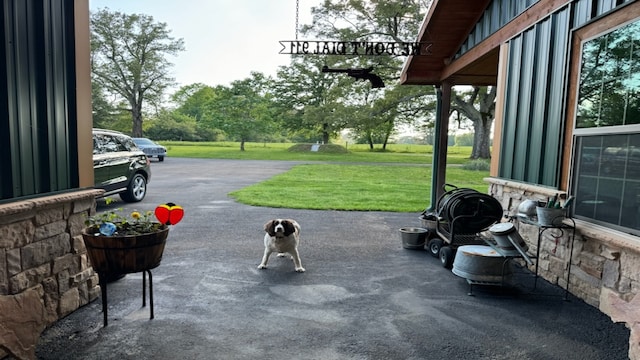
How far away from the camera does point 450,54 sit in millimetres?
7332

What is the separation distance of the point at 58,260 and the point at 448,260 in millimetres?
3986

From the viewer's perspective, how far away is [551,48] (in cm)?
433

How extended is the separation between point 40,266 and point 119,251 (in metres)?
0.71

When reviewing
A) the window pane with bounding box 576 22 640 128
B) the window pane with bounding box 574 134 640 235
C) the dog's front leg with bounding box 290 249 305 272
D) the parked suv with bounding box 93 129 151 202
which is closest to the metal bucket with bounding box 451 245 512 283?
the window pane with bounding box 574 134 640 235

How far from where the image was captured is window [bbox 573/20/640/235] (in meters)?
3.26

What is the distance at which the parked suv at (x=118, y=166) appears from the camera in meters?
7.75

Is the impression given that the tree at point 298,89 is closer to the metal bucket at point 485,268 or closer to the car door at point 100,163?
the car door at point 100,163

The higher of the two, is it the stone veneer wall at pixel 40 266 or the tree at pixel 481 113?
the tree at pixel 481 113

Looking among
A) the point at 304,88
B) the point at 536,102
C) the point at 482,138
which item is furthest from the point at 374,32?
the point at 536,102

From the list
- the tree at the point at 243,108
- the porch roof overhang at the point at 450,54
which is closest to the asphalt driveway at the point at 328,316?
the porch roof overhang at the point at 450,54

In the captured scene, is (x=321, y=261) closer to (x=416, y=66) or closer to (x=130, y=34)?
(x=416, y=66)

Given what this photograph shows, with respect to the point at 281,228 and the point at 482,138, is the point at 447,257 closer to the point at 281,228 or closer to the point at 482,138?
the point at 281,228

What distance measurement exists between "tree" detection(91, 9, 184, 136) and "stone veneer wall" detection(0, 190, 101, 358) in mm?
29874

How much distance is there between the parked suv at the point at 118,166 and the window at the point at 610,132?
7.77m
